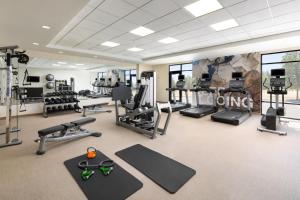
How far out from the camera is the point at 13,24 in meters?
3.53

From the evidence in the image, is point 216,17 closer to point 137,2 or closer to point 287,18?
point 287,18

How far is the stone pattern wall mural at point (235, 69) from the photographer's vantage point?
652 cm

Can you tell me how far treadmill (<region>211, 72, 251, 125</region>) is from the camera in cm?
509

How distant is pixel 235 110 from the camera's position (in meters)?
6.36

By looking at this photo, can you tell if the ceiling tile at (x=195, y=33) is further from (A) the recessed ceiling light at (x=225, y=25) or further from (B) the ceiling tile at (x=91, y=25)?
(B) the ceiling tile at (x=91, y=25)

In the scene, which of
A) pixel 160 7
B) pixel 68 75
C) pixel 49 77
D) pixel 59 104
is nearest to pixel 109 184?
pixel 160 7

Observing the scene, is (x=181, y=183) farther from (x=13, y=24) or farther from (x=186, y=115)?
(x=13, y=24)

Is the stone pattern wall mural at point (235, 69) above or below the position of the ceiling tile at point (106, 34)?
below

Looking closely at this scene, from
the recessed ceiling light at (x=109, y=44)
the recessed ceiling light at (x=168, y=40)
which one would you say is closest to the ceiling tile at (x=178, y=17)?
the recessed ceiling light at (x=168, y=40)

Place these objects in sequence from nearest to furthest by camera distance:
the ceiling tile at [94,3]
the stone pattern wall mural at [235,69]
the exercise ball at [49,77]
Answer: the ceiling tile at [94,3] → the stone pattern wall mural at [235,69] → the exercise ball at [49,77]

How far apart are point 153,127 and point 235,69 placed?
5243mm

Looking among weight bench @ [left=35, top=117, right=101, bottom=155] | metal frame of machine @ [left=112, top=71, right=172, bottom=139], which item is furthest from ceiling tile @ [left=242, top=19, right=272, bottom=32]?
weight bench @ [left=35, top=117, right=101, bottom=155]

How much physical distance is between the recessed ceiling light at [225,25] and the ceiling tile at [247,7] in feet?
1.27

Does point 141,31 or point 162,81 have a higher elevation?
point 141,31
